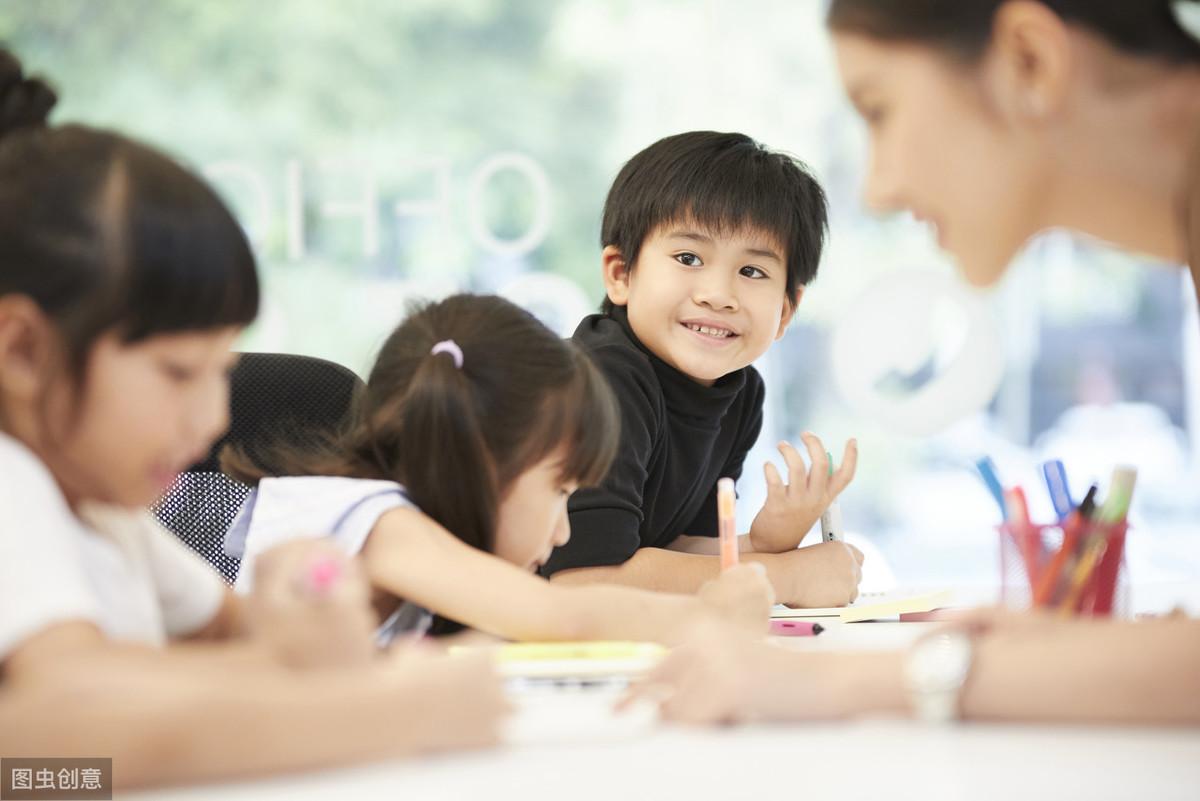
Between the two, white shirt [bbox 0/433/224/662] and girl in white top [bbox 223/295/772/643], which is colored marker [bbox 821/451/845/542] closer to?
girl in white top [bbox 223/295/772/643]

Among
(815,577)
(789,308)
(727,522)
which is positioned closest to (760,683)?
(727,522)

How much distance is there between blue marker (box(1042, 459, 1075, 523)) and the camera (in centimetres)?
105

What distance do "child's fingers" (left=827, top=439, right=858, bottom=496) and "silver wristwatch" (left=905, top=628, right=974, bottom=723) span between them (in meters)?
0.94

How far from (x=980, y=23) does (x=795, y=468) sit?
966mm

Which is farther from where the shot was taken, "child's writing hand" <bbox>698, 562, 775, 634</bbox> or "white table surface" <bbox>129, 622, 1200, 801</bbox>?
"child's writing hand" <bbox>698, 562, 775, 634</bbox>

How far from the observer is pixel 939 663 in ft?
2.40

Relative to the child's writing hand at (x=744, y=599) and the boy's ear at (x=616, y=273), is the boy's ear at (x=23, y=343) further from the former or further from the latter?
the boy's ear at (x=616, y=273)

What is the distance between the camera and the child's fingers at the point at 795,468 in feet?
5.47

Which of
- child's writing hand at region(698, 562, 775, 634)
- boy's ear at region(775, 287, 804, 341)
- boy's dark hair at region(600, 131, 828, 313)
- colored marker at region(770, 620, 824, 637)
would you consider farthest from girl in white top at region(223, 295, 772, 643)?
boy's ear at region(775, 287, 804, 341)

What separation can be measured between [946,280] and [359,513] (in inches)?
124

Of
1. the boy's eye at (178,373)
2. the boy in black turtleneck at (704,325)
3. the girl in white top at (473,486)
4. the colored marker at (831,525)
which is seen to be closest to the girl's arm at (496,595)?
the girl in white top at (473,486)

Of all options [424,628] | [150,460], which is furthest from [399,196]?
[150,460]

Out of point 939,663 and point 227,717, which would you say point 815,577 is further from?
point 227,717

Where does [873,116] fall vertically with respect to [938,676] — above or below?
above
